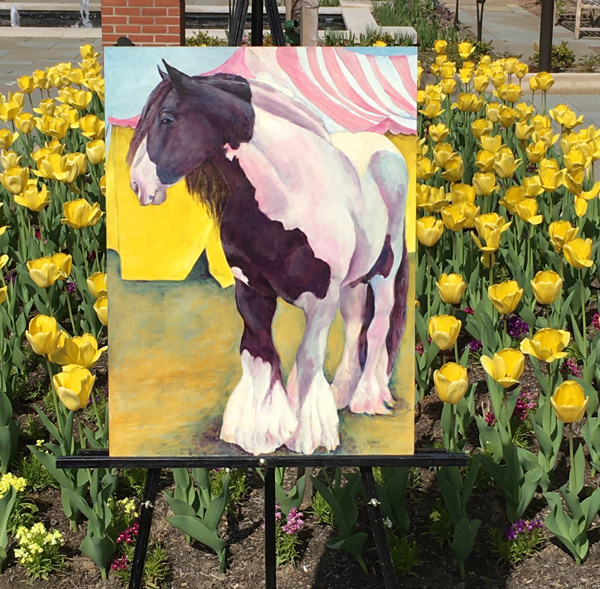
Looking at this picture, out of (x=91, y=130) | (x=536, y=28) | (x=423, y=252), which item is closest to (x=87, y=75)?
(x=91, y=130)

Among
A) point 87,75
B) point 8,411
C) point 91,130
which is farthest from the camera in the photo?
point 87,75

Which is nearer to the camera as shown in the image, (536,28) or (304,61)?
(304,61)

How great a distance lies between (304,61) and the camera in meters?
2.48

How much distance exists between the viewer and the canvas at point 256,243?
2.46m

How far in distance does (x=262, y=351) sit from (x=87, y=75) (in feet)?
17.6

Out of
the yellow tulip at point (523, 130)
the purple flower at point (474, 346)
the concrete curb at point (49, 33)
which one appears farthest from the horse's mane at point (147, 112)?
the concrete curb at point (49, 33)

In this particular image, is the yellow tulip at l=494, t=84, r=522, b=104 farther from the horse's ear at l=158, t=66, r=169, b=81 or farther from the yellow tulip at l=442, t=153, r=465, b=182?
the horse's ear at l=158, t=66, r=169, b=81

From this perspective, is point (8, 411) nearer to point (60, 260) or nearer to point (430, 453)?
point (60, 260)

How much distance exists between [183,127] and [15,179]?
2.32m

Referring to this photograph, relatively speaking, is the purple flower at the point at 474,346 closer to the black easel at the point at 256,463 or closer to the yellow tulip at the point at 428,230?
the yellow tulip at the point at 428,230

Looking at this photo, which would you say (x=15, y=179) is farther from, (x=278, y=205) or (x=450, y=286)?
(x=278, y=205)

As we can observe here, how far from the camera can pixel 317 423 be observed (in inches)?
99.0

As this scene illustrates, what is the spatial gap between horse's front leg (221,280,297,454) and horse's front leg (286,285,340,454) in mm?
32

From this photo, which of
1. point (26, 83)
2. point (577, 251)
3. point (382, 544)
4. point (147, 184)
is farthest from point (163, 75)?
point (26, 83)
